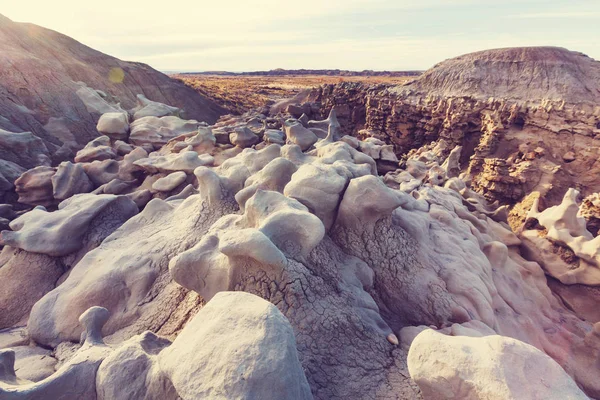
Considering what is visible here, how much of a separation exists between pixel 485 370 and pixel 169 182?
4647 millimetres

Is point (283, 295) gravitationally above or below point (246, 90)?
above

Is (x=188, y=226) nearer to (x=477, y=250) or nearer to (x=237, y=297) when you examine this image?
(x=237, y=297)

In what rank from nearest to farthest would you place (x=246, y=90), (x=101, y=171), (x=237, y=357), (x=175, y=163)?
(x=237, y=357), (x=175, y=163), (x=101, y=171), (x=246, y=90)

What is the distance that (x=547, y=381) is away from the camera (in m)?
1.69

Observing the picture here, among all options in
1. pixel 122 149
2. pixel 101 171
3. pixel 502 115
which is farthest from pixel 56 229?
pixel 502 115

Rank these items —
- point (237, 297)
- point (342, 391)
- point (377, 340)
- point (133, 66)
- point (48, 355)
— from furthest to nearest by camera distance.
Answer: point (133, 66), point (48, 355), point (377, 340), point (342, 391), point (237, 297)

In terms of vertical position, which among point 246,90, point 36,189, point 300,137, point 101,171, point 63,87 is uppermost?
point 63,87

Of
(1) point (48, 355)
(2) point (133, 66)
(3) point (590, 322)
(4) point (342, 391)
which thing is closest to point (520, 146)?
(3) point (590, 322)

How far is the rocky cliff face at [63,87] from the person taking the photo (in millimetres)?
10789

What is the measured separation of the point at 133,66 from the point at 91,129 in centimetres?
1004

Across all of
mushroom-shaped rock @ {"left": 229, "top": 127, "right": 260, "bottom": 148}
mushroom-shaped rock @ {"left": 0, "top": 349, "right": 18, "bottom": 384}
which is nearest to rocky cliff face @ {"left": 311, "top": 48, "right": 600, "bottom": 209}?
mushroom-shaped rock @ {"left": 229, "top": 127, "right": 260, "bottom": 148}

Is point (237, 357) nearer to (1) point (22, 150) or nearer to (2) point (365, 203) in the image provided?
(2) point (365, 203)

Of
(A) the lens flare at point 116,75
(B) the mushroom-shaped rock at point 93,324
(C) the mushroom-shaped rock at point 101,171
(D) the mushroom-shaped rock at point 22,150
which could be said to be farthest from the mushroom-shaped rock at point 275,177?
(A) the lens flare at point 116,75

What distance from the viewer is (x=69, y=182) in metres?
5.61
